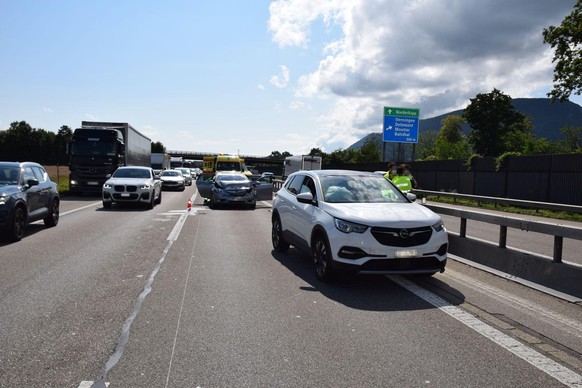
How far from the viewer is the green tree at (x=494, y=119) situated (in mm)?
71875

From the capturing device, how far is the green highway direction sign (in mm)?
37000

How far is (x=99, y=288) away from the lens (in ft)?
21.2

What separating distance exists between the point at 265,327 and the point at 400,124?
34009 millimetres

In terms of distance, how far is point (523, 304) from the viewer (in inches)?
233

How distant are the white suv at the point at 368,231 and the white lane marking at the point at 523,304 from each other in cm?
63

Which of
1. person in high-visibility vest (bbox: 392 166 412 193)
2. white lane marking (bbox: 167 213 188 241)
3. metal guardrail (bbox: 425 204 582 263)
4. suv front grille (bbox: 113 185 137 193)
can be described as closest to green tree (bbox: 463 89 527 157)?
suv front grille (bbox: 113 185 137 193)

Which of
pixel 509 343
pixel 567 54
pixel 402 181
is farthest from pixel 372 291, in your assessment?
pixel 567 54

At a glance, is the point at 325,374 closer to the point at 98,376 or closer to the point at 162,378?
the point at 162,378

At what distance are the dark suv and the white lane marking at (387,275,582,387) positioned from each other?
317 inches

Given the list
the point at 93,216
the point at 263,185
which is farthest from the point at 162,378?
the point at 263,185

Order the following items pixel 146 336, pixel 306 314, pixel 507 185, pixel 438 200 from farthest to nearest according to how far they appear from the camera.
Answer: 1. pixel 438 200
2. pixel 507 185
3. pixel 306 314
4. pixel 146 336

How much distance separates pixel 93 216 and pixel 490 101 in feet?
222

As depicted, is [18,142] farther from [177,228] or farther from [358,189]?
[358,189]

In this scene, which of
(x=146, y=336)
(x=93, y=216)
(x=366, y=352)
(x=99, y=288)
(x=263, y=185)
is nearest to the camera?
(x=366, y=352)
